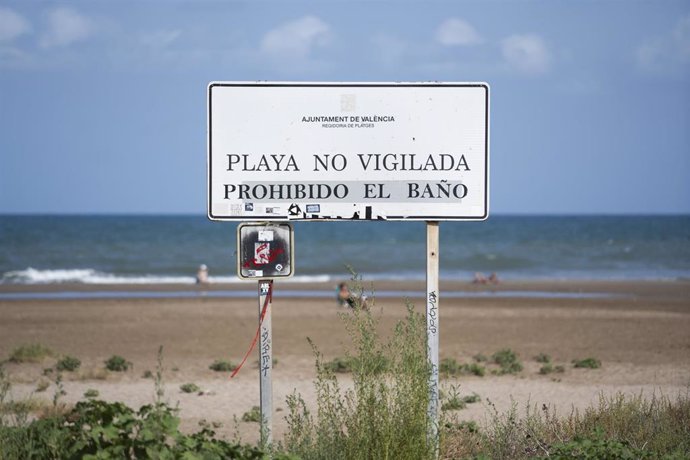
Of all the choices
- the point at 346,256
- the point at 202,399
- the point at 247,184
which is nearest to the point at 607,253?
the point at 346,256

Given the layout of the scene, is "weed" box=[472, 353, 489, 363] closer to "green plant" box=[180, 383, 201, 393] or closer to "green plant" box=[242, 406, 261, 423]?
"green plant" box=[180, 383, 201, 393]

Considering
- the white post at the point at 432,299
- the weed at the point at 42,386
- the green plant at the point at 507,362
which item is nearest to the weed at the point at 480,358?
the green plant at the point at 507,362

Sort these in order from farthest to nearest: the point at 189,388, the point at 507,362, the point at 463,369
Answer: the point at 507,362, the point at 463,369, the point at 189,388

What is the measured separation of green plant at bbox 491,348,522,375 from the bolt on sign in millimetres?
6950

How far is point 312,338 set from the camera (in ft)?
55.7

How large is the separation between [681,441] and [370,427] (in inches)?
89.7

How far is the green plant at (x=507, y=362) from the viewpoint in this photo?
12.5 metres

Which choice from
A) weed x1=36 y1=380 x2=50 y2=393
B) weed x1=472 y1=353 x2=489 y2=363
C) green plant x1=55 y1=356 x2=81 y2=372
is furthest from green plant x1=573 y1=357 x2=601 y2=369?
weed x1=36 y1=380 x2=50 y2=393

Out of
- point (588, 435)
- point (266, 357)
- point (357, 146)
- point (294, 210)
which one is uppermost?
point (357, 146)

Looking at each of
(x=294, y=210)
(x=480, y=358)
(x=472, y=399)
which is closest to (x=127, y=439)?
(x=294, y=210)

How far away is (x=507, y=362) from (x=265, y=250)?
783cm

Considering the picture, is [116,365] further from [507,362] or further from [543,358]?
[543,358]

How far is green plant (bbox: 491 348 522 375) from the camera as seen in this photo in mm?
12477

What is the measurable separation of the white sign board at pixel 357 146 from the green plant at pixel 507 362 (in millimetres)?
6675
